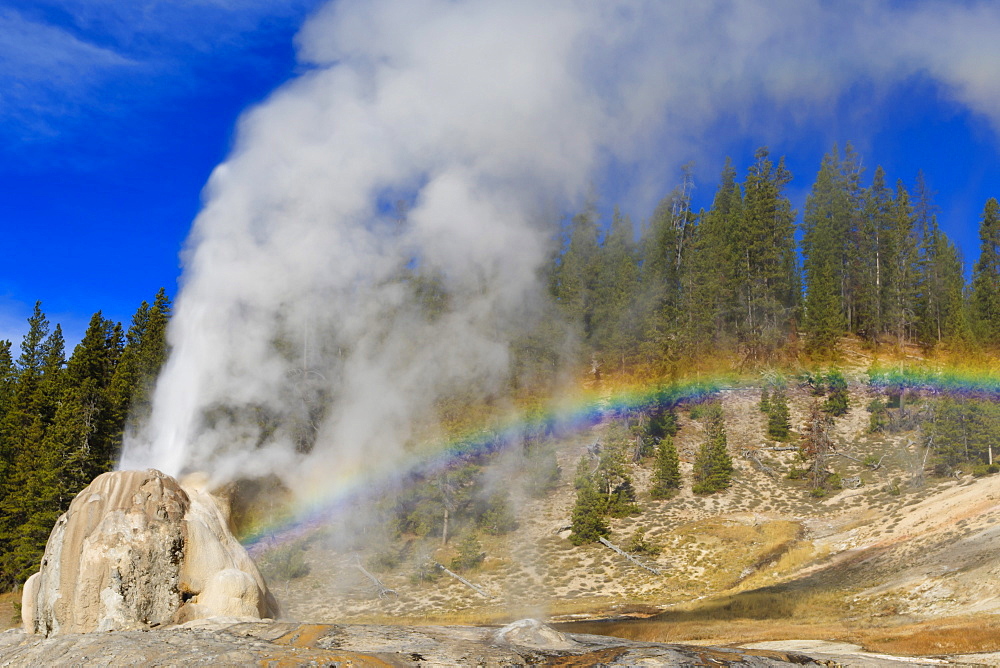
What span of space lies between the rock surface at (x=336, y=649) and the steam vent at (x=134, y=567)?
2.97 ft

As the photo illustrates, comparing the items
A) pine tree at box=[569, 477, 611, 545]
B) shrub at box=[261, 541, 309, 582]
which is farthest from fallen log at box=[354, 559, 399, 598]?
pine tree at box=[569, 477, 611, 545]

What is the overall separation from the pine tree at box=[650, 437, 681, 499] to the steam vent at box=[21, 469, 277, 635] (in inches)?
1300

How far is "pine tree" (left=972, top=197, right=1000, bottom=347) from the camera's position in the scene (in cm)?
4833

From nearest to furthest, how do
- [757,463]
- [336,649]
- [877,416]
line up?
[336,649]
[757,463]
[877,416]

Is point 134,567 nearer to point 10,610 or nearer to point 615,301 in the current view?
point 10,610

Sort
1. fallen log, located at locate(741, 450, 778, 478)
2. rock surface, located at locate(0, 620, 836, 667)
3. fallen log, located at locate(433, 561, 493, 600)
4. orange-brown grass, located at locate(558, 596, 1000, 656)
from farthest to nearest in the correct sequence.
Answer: fallen log, located at locate(741, 450, 778, 478), fallen log, located at locate(433, 561, 493, 600), orange-brown grass, located at locate(558, 596, 1000, 656), rock surface, located at locate(0, 620, 836, 667)

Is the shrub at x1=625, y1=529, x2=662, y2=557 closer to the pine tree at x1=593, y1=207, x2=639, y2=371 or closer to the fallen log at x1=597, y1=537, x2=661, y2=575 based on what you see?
the fallen log at x1=597, y1=537, x2=661, y2=575

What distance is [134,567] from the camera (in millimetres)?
11328

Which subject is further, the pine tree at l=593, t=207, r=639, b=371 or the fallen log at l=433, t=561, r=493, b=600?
the pine tree at l=593, t=207, r=639, b=371

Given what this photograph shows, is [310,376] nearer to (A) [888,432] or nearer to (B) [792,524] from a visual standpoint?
(B) [792,524]

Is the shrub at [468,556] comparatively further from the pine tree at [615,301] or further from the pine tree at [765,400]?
the pine tree at [765,400]

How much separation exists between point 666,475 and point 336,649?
36.0m

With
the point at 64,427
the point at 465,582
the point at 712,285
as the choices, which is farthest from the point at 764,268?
the point at 64,427

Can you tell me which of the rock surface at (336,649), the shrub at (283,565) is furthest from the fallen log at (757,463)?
the rock surface at (336,649)
